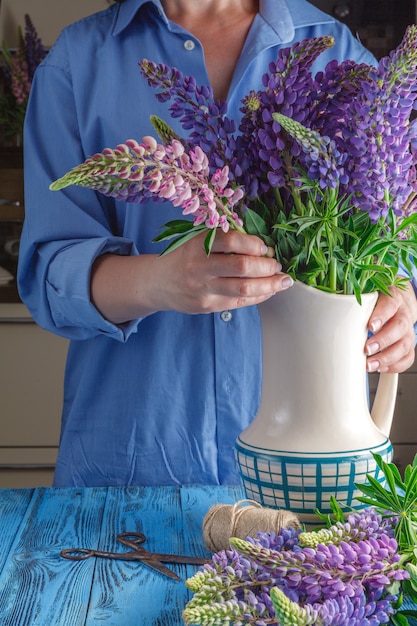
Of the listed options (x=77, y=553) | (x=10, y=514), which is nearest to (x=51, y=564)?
(x=77, y=553)

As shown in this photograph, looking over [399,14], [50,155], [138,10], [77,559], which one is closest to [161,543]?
[77,559]

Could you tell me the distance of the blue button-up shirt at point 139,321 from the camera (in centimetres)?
106

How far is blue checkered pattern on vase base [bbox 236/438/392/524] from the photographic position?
A: 72cm

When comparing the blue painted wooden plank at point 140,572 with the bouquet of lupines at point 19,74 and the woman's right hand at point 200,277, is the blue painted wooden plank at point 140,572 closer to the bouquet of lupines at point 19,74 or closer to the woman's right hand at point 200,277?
the woman's right hand at point 200,277

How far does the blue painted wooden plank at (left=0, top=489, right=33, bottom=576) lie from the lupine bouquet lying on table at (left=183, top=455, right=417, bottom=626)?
265 millimetres

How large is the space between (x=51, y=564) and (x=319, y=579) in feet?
0.95

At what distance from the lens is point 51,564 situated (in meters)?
0.71

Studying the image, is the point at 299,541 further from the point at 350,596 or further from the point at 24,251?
the point at 24,251

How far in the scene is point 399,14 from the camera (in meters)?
2.52

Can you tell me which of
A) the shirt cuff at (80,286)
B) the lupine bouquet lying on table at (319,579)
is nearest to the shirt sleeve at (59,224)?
the shirt cuff at (80,286)

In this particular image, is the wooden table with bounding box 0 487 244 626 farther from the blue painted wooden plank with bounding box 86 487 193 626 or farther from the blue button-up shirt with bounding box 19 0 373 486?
the blue button-up shirt with bounding box 19 0 373 486

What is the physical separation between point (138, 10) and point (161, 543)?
70 cm

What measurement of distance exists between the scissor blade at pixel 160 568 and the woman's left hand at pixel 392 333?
10.6 inches

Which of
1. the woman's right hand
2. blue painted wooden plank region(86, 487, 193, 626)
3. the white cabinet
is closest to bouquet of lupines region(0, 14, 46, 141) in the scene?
the white cabinet
